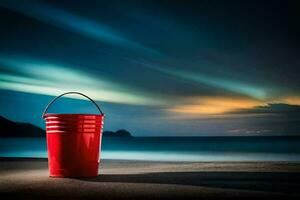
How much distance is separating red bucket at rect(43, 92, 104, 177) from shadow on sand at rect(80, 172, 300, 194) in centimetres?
31

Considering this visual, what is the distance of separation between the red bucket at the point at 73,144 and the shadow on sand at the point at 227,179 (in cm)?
31

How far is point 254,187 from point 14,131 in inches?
2361


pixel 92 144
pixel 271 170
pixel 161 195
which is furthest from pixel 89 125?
pixel 271 170

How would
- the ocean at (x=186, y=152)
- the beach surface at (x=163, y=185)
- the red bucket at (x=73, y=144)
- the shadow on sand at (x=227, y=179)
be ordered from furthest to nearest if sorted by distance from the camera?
the ocean at (x=186, y=152), the red bucket at (x=73, y=144), the shadow on sand at (x=227, y=179), the beach surface at (x=163, y=185)

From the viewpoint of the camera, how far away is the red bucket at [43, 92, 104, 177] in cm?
701

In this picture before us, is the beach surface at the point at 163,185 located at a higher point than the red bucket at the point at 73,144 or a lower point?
lower

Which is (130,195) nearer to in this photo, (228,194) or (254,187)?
(228,194)

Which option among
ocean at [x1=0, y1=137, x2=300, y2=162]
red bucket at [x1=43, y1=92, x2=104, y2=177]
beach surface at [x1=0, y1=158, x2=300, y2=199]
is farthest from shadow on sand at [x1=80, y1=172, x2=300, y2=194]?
ocean at [x1=0, y1=137, x2=300, y2=162]

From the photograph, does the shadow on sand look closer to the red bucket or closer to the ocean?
the red bucket

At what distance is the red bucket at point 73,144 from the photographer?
701cm

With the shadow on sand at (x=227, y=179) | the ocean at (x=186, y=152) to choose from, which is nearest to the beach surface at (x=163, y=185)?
the shadow on sand at (x=227, y=179)

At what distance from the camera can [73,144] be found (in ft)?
23.0

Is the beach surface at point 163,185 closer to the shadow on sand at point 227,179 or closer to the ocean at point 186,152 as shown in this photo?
the shadow on sand at point 227,179

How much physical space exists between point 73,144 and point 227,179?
86.4 inches
